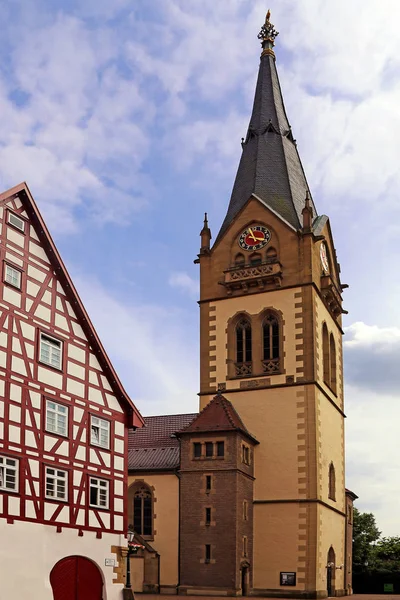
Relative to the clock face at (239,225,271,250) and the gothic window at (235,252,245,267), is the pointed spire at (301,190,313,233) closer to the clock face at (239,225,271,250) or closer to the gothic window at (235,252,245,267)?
the clock face at (239,225,271,250)

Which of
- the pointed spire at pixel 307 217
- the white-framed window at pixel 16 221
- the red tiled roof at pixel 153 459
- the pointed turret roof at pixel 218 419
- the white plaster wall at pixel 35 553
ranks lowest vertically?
the white plaster wall at pixel 35 553

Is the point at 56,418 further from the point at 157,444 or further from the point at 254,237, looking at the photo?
the point at 254,237

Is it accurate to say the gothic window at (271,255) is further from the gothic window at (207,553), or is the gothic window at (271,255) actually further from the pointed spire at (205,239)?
the gothic window at (207,553)

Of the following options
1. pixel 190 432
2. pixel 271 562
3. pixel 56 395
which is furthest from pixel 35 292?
pixel 271 562

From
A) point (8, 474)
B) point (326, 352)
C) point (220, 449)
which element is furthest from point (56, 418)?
point (326, 352)

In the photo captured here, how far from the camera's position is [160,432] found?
47.9m

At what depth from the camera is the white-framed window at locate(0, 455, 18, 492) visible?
920 inches

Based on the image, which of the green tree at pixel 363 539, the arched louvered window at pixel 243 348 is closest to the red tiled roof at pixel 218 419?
the arched louvered window at pixel 243 348

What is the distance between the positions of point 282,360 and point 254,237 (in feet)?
24.6

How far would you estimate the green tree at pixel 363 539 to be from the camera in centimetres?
6412

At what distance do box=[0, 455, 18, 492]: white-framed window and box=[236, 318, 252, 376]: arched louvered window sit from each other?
74.1ft

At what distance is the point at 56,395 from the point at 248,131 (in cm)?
3185

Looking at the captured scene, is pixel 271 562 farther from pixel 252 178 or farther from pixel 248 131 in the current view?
pixel 248 131

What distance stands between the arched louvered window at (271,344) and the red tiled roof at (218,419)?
2.85 metres
